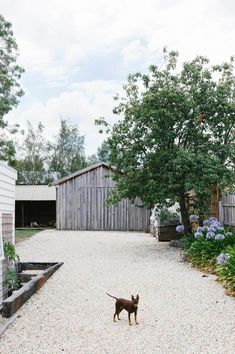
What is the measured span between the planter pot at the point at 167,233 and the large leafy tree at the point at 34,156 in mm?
34012

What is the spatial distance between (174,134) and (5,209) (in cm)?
839

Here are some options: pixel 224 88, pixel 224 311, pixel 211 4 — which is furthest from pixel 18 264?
pixel 224 88

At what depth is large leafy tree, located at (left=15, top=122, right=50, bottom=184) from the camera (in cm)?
5306

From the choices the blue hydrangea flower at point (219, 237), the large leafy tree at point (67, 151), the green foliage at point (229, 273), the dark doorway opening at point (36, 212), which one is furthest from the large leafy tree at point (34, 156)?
the green foliage at point (229, 273)

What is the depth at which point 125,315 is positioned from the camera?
7535 millimetres

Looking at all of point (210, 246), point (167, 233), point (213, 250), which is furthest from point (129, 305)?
point (167, 233)

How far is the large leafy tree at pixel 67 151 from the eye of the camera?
52719 mm

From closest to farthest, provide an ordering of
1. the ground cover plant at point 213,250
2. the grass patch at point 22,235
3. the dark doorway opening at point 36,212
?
the ground cover plant at point 213,250 < the grass patch at point 22,235 < the dark doorway opening at point 36,212

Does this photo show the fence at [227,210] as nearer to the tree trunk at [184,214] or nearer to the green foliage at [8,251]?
the tree trunk at [184,214]

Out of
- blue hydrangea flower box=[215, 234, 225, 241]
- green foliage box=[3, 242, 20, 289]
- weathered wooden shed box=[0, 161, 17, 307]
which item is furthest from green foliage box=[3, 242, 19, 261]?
blue hydrangea flower box=[215, 234, 225, 241]

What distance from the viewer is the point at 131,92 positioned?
1731cm

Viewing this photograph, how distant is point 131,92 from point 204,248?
7.05m

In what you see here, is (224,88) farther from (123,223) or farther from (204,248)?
(123,223)

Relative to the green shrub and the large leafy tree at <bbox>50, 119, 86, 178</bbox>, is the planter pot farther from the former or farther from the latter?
the large leafy tree at <bbox>50, 119, 86, 178</bbox>
